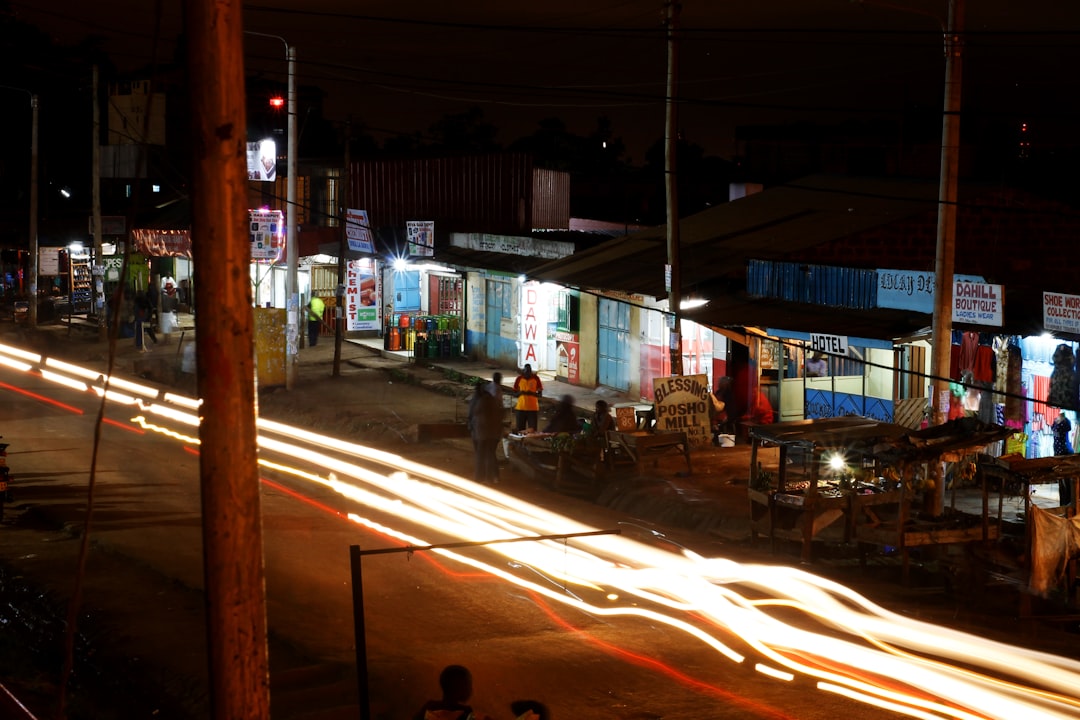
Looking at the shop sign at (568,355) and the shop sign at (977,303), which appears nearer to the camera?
the shop sign at (977,303)

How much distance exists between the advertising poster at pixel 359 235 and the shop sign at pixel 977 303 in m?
17.9

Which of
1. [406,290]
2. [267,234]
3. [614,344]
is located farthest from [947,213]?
[406,290]

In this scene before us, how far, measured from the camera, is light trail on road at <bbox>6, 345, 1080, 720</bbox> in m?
10.4

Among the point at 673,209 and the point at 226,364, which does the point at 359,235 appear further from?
the point at 226,364

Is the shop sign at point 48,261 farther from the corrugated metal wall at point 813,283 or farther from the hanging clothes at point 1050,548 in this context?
the hanging clothes at point 1050,548

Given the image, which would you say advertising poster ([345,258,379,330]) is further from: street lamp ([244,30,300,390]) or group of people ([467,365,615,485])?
group of people ([467,365,615,485])

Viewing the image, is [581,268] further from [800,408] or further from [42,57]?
[42,57]

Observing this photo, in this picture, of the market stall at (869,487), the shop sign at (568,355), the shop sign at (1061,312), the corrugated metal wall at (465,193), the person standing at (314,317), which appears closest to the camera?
the market stall at (869,487)

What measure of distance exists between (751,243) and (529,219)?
39.3 ft

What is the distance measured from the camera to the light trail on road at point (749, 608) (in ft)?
34.1

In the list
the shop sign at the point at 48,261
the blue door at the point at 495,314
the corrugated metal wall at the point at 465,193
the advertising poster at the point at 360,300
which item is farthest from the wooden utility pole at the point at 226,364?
the shop sign at the point at 48,261

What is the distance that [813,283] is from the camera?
71.0ft

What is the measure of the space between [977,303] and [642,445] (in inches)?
222

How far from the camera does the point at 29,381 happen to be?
30812mm
